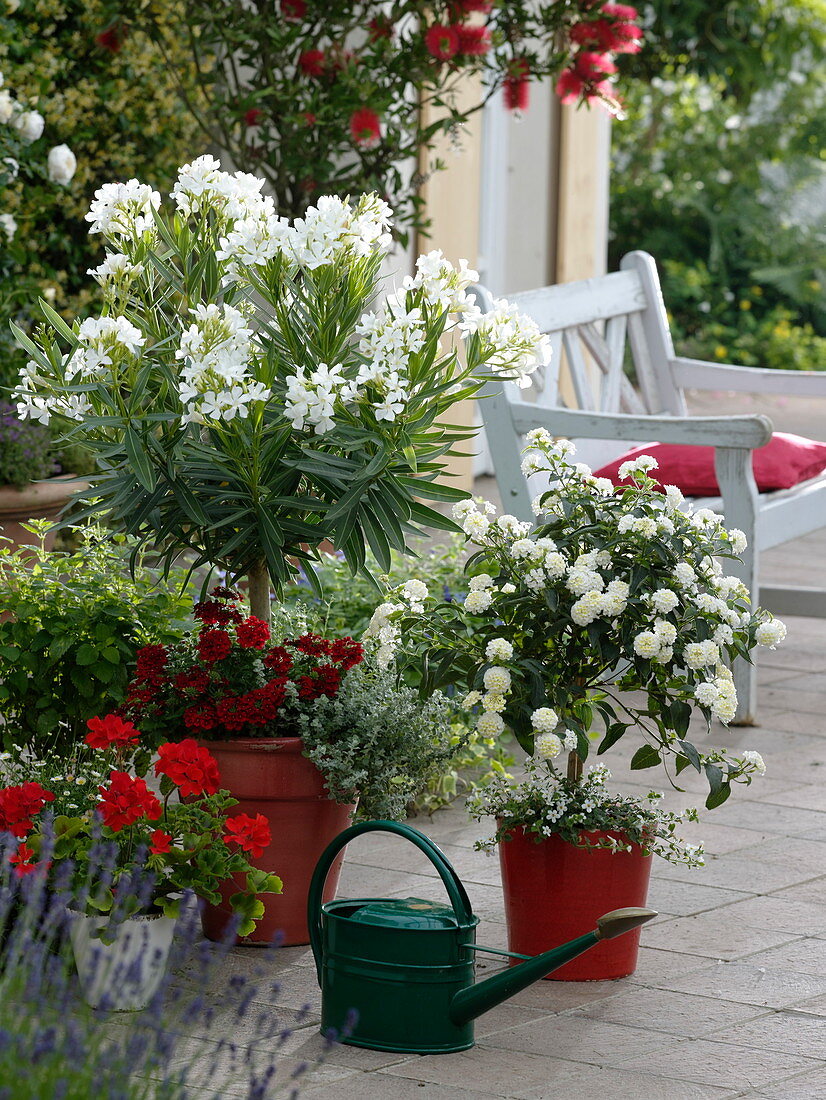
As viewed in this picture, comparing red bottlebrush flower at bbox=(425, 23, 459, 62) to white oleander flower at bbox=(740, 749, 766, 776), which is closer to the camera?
white oleander flower at bbox=(740, 749, 766, 776)

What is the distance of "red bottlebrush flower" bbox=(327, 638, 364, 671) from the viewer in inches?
117

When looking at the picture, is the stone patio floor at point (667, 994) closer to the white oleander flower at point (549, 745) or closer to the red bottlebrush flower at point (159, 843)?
the red bottlebrush flower at point (159, 843)

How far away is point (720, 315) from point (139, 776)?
11984 mm

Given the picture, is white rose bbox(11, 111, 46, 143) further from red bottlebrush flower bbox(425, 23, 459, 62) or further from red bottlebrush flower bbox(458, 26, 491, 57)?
red bottlebrush flower bbox(458, 26, 491, 57)

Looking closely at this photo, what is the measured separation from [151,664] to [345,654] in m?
0.37

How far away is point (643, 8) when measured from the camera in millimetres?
12812

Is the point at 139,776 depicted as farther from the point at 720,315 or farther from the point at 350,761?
the point at 720,315

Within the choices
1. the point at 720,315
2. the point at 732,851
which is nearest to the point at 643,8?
the point at 720,315

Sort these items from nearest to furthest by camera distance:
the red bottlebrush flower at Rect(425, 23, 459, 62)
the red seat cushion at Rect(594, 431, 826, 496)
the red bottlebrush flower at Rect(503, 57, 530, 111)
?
the red seat cushion at Rect(594, 431, 826, 496) < the red bottlebrush flower at Rect(425, 23, 459, 62) < the red bottlebrush flower at Rect(503, 57, 530, 111)

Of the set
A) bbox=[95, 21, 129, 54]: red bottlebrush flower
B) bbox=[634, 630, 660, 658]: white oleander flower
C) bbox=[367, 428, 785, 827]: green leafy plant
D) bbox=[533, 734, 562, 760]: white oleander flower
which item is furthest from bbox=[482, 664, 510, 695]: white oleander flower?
bbox=[95, 21, 129, 54]: red bottlebrush flower

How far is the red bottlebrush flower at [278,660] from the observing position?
2.90 m

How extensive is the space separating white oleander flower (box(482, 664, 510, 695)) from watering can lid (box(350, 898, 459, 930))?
37cm

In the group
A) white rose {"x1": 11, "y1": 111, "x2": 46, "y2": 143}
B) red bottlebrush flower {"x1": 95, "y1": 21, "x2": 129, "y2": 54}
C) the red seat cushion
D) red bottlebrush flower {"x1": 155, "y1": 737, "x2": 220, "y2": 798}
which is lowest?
red bottlebrush flower {"x1": 155, "y1": 737, "x2": 220, "y2": 798}

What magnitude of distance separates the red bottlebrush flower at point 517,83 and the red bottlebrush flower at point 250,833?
373 cm
